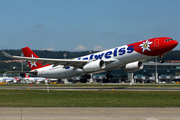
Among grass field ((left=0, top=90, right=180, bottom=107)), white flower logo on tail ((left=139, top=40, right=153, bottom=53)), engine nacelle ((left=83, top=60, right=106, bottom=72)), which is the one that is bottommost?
grass field ((left=0, top=90, right=180, bottom=107))

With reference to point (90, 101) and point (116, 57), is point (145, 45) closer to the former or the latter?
point (116, 57)

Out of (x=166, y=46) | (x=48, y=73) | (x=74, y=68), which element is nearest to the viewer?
(x=166, y=46)

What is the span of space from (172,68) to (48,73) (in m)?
109

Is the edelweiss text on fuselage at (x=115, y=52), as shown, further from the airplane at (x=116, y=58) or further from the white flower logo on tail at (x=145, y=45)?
the white flower logo on tail at (x=145, y=45)

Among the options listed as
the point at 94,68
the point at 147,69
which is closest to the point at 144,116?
the point at 94,68

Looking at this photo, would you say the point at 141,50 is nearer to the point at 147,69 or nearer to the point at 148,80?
the point at 148,80

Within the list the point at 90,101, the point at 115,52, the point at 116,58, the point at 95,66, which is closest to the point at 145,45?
the point at 115,52

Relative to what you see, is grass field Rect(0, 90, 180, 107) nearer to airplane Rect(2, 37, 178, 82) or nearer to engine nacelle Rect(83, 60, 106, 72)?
airplane Rect(2, 37, 178, 82)

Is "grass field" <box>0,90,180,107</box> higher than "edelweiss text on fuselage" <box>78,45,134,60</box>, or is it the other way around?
"edelweiss text on fuselage" <box>78,45,134,60</box>

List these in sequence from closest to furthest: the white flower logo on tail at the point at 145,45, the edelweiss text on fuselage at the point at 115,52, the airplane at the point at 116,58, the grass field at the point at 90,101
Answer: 1. the grass field at the point at 90,101
2. the airplane at the point at 116,58
3. the white flower logo on tail at the point at 145,45
4. the edelweiss text on fuselage at the point at 115,52

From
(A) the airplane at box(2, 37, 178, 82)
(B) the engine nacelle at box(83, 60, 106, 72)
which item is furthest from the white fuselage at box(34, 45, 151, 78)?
(B) the engine nacelle at box(83, 60, 106, 72)

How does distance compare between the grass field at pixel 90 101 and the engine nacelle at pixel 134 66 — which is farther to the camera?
the engine nacelle at pixel 134 66

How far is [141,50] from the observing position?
41.6 m

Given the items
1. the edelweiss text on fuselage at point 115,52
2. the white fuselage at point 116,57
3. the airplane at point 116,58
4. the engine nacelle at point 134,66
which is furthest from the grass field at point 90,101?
the engine nacelle at point 134,66
